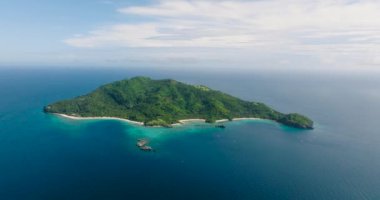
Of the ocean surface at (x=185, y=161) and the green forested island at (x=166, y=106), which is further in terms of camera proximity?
the green forested island at (x=166, y=106)

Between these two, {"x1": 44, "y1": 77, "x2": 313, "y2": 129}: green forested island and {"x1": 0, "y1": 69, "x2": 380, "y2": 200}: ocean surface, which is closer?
{"x1": 0, "y1": 69, "x2": 380, "y2": 200}: ocean surface

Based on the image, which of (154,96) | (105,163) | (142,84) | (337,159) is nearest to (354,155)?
(337,159)

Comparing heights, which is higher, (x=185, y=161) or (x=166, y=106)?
(x=166, y=106)

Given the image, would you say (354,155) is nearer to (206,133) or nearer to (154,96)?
(206,133)

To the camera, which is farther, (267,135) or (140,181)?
(267,135)

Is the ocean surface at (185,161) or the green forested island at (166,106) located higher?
the green forested island at (166,106)

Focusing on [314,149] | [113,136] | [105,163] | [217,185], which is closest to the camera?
[217,185]

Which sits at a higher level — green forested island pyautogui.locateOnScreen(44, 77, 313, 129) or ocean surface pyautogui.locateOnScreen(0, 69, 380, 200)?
green forested island pyautogui.locateOnScreen(44, 77, 313, 129)

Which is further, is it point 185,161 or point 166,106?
point 166,106
